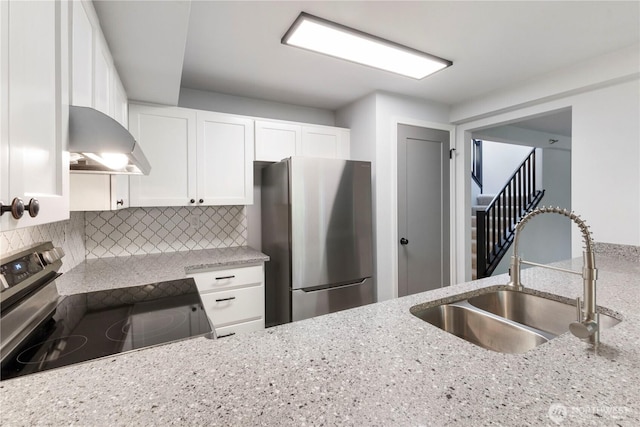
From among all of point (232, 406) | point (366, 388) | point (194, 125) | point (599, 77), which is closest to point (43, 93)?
point (232, 406)

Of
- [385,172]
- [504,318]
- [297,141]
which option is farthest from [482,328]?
[297,141]

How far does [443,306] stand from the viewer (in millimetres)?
1149

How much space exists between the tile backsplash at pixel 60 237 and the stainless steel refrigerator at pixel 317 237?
139 cm

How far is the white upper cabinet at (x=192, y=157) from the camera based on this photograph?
220cm

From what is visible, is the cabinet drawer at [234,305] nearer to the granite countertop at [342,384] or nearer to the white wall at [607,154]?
the granite countertop at [342,384]

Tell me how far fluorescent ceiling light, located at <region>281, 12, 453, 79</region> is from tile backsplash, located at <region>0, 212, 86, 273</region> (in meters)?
1.68

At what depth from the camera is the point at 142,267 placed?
197cm

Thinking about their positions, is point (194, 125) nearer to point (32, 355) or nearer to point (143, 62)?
point (143, 62)

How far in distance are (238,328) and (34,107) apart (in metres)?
1.88

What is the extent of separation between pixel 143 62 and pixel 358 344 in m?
1.81

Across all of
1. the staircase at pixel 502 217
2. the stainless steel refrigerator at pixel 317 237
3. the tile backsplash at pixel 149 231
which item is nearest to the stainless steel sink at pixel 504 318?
the stainless steel refrigerator at pixel 317 237

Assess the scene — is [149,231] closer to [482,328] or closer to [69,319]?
[69,319]

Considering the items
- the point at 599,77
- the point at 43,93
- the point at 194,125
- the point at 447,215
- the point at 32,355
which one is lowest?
the point at 32,355

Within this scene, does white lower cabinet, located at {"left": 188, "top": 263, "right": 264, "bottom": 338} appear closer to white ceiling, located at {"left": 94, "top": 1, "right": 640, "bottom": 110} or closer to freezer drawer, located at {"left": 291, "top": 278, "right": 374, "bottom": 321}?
freezer drawer, located at {"left": 291, "top": 278, "right": 374, "bottom": 321}
